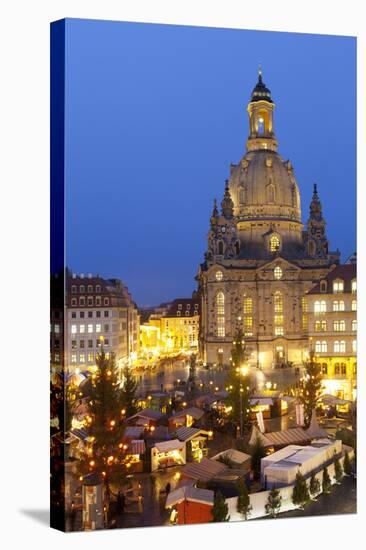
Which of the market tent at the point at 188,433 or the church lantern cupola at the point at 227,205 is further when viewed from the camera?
the church lantern cupola at the point at 227,205

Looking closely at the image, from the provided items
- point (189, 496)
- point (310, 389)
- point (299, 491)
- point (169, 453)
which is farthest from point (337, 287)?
point (189, 496)

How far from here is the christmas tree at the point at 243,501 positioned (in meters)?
16.3

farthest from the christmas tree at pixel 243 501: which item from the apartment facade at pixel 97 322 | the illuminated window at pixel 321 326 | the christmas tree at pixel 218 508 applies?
the illuminated window at pixel 321 326

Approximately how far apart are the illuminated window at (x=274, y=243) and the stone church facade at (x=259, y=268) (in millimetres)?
15

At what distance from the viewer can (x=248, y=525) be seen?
1627cm

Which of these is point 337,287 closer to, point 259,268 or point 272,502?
point 259,268

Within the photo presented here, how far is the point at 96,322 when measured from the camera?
53.6ft

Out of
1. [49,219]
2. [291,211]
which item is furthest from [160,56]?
[291,211]

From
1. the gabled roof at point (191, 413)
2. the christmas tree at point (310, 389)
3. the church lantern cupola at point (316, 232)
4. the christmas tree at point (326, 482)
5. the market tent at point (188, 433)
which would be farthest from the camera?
the church lantern cupola at point (316, 232)

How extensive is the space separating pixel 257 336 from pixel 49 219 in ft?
17.1

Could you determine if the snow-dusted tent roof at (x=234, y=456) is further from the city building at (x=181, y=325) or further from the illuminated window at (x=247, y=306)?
the illuminated window at (x=247, y=306)

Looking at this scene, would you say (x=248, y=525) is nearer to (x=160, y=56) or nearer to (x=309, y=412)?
(x=309, y=412)

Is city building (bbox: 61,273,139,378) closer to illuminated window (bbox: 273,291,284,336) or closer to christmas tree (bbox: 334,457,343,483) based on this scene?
illuminated window (bbox: 273,291,284,336)

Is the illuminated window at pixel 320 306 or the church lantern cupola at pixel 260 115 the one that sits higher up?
the church lantern cupola at pixel 260 115
